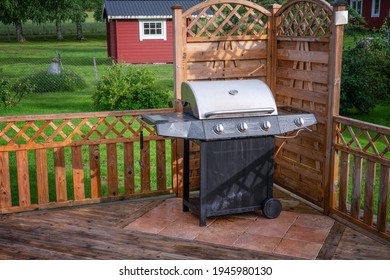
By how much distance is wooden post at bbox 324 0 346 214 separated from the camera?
211 inches

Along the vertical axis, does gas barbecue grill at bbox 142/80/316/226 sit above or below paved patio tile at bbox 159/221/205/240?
above

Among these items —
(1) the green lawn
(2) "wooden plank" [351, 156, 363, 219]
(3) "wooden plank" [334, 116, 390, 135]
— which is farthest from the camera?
(1) the green lawn

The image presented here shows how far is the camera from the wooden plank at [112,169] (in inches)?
242

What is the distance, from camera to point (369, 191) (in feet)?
16.9

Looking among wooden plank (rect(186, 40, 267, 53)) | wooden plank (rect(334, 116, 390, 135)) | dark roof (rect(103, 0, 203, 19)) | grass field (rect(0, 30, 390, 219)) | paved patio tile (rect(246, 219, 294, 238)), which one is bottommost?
paved patio tile (rect(246, 219, 294, 238))

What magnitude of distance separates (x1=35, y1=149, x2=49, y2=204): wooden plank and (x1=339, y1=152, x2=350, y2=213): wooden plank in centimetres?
302

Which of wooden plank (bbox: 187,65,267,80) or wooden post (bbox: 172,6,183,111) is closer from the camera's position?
wooden post (bbox: 172,6,183,111)

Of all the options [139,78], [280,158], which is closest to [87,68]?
[139,78]

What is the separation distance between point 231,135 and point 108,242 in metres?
1.49

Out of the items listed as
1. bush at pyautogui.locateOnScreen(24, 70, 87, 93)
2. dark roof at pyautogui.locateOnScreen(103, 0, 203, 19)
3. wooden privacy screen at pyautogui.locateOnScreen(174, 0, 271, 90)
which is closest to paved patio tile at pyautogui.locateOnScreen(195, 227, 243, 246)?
wooden privacy screen at pyautogui.locateOnScreen(174, 0, 271, 90)

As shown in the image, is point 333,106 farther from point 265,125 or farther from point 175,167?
point 175,167

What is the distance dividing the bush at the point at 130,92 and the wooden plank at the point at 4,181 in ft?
16.9

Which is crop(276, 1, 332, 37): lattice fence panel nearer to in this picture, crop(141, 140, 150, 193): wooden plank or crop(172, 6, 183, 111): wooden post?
crop(172, 6, 183, 111): wooden post

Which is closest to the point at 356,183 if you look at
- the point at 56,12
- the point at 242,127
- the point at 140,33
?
the point at 242,127
